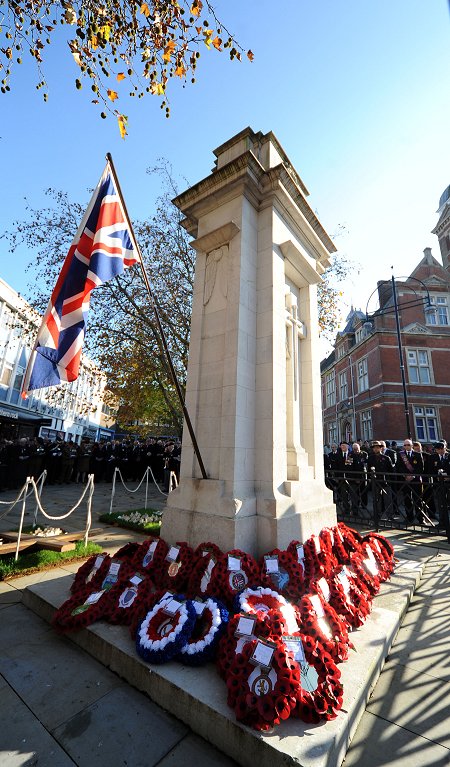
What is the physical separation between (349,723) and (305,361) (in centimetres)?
458

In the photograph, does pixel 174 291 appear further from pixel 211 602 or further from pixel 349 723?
pixel 349 723

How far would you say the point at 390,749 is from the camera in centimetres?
218

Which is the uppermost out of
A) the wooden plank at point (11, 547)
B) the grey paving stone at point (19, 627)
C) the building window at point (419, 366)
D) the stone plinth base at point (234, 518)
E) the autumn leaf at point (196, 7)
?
the building window at point (419, 366)

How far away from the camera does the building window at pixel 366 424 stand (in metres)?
30.5

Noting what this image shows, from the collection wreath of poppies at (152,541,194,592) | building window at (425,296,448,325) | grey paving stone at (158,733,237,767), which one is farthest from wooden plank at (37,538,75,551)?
building window at (425,296,448,325)

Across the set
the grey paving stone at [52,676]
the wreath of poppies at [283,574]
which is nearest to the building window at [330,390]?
the wreath of poppies at [283,574]

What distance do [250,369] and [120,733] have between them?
3.59m

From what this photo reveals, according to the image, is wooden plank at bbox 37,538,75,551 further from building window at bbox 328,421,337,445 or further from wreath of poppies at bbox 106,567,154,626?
building window at bbox 328,421,337,445

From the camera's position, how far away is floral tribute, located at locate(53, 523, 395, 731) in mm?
2262

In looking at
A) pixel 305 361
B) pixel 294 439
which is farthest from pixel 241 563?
pixel 305 361

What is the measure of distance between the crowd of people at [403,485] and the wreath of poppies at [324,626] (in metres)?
5.98

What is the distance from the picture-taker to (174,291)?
43.9ft

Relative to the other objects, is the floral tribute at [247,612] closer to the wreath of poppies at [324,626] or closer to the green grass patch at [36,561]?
the wreath of poppies at [324,626]

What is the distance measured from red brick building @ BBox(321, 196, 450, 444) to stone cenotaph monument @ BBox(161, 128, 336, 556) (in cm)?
2195
